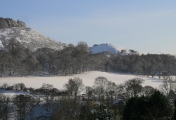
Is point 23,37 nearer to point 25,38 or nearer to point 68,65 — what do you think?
point 25,38

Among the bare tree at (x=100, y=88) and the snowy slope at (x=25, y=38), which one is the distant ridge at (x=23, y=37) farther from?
the bare tree at (x=100, y=88)

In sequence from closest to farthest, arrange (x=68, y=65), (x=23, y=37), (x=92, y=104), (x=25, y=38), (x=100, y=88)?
(x=92, y=104)
(x=100, y=88)
(x=68, y=65)
(x=25, y=38)
(x=23, y=37)

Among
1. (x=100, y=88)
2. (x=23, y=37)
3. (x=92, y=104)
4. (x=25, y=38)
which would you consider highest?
(x=23, y=37)

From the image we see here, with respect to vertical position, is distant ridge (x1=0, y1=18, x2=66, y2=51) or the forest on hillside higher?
distant ridge (x1=0, y1=18, x2=66, y2=51)

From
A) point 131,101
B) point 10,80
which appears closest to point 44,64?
point 10,80

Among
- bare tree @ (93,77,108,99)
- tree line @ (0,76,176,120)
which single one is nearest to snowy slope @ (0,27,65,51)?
bare tree @ (93,77,108,99)

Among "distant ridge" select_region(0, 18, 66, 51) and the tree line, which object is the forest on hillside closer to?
the tree line

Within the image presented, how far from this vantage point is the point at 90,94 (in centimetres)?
5375

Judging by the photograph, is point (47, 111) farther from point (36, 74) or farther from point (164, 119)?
point (36, 74)

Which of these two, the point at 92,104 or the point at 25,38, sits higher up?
the point at 25,38

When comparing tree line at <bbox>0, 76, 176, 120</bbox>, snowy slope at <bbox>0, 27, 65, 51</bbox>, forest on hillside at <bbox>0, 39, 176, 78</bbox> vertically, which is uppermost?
snowy slope at <bbox>0, 27, 65, 51</bbox>

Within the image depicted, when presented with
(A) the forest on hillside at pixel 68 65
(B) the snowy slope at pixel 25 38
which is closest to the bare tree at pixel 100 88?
(A) the forest on hillside at pixel 68 65

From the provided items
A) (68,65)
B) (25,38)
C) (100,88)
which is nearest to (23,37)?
(25,38)

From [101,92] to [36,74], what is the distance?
34444 mm
